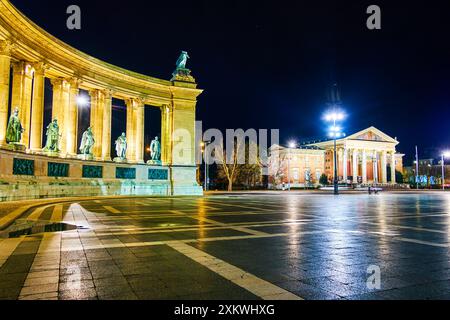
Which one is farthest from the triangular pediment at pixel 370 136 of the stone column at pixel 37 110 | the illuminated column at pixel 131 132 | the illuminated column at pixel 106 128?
the stone column at pixel 37 110

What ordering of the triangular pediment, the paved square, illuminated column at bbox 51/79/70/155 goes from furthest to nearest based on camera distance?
the triangular pediment, illuminated column at bbox 51/79/70/155, the paved square

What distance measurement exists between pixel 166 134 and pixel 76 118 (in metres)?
11.9

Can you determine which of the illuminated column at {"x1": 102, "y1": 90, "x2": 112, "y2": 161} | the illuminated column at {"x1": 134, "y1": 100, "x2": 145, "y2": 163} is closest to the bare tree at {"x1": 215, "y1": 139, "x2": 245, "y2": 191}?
the illuminated column at {"x1": 134, "y1": 100, "x2": 145, "y2": 163}

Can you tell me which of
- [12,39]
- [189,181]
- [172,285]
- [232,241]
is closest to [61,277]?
[172,285]

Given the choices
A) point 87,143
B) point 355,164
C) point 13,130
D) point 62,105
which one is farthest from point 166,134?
point 355,164

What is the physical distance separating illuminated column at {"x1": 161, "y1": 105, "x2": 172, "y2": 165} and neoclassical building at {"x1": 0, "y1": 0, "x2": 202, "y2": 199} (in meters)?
0.12

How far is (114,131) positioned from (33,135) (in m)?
46.6

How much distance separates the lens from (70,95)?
113ft

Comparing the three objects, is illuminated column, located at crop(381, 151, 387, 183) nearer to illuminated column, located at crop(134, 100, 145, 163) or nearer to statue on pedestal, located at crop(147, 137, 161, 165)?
statue on pedestal, located at crop(147, 137, 161, 165)

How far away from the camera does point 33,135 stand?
29.6m

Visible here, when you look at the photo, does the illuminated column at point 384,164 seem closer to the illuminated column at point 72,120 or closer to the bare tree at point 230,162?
the bare tree at point 230,162

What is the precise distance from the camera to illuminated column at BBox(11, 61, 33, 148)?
2809 centimetres

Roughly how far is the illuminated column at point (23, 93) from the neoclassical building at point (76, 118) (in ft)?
0.23
